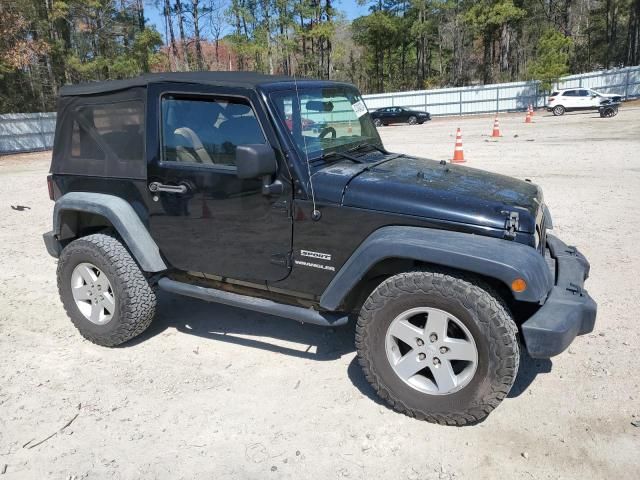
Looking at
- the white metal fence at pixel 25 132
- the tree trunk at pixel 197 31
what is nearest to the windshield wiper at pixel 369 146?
the white metal fence at pixel 25 132

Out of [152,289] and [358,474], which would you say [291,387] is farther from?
[152,289]

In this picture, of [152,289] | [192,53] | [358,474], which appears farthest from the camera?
[192,53]

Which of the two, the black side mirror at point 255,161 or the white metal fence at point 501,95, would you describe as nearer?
the black side mirror at point 255,161

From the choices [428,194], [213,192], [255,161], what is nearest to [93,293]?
[213,192]

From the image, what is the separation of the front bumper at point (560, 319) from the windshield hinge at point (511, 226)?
46cm

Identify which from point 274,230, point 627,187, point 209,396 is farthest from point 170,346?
point 627,187

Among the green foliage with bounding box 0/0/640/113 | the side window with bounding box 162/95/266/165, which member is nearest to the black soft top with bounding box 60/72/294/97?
the side window with bounding box 162/95/266/165

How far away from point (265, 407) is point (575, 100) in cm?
3034

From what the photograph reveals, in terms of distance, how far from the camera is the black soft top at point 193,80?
11.3 ft

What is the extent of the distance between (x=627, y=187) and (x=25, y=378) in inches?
364

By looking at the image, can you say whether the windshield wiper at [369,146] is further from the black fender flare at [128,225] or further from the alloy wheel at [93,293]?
the alloy wheel at [93,293]

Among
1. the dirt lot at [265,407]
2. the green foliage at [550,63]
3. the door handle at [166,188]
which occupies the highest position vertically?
the green foliage at [550,63]

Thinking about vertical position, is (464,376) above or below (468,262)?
below

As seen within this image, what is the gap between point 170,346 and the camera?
416 cm
